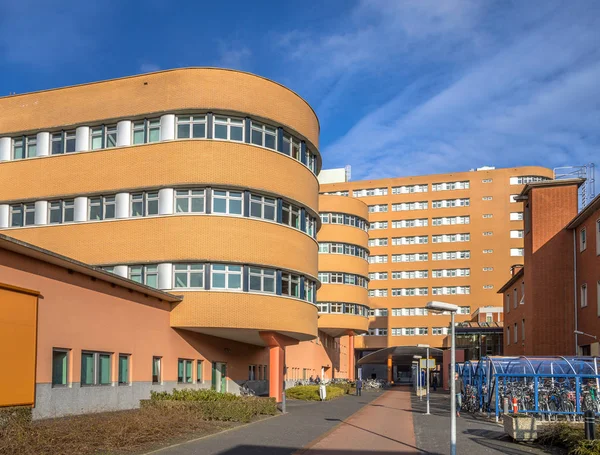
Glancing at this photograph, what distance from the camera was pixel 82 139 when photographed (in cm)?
3170

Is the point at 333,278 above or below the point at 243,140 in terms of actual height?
below

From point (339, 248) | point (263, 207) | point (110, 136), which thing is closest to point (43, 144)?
point (110, 136)

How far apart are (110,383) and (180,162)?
986 centimetres

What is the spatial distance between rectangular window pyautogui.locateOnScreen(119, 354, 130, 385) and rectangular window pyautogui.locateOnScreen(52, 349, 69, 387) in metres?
3.70

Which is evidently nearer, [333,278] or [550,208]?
[550,208]

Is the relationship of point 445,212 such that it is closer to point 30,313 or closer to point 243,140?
point 243,140

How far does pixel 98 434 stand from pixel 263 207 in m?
16.2

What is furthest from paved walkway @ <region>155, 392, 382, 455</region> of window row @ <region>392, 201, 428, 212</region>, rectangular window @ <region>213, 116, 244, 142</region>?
window row @ <region>392, 201, 428, 212</region>

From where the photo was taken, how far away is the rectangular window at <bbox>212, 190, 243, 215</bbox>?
30.1 metres

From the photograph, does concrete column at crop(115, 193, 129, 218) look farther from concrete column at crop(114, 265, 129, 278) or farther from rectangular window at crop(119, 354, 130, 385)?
rectangular window at crop(119, 354, 130, 385)

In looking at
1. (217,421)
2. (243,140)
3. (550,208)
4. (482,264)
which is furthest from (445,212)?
(217,421)

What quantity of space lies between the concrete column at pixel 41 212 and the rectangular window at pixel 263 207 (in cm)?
939

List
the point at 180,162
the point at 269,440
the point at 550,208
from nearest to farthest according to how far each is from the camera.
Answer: the point at 269,440 → the point at 180,162 → the point at 550,208

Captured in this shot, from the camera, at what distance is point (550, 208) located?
40625 mm
